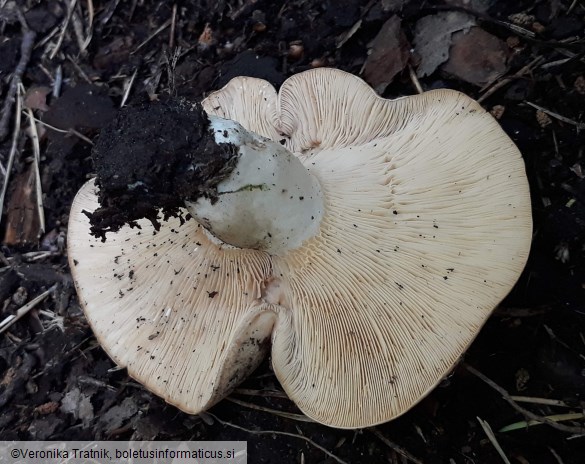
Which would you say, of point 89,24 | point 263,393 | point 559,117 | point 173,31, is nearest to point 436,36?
point 559,117

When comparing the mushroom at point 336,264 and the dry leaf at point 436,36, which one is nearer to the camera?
the mushroom at point 336,264

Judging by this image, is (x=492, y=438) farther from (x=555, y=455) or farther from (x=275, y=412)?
(x=275, y=412)

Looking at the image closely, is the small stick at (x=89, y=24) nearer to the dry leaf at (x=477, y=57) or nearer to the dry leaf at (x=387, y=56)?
the dry leaf at (x=387, y=56)

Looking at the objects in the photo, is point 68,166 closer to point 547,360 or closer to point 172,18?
point 172,18

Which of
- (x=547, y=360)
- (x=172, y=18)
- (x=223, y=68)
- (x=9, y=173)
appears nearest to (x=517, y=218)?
(x=547, y=360)

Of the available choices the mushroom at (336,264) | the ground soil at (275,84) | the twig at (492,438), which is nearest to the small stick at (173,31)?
the ground soil at (275,84)

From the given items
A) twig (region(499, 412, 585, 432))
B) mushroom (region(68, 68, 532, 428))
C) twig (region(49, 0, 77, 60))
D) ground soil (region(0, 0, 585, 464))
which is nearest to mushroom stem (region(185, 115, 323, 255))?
mushroom (region(68, 68, 532, 428))

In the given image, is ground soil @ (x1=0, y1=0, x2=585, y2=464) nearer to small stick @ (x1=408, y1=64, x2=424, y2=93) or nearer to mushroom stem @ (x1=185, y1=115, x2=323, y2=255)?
small stick @ (x1=408, y1=64, x2=424, y2=93)
